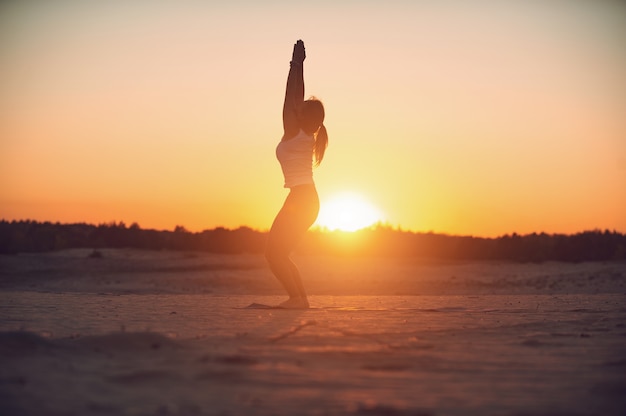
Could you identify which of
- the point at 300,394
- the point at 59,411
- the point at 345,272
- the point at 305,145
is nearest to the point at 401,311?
the point at 305,145

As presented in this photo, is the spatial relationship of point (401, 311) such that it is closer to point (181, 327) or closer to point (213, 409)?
point (181, 327)

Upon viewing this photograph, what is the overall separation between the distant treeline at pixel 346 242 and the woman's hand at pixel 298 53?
2141cm

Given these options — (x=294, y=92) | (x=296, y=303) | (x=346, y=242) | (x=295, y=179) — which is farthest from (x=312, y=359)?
(x=346, y=242)

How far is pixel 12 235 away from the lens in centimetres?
2934

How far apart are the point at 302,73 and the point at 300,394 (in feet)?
18.7

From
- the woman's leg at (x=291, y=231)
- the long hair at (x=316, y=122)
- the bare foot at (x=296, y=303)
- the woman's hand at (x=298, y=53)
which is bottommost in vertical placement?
the bare foot at (x=296, y=303)

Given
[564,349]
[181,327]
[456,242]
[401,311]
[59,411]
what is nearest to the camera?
[59,411]

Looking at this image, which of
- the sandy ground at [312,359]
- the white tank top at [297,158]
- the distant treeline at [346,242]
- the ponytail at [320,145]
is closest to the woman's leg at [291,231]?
the white tank top at [297,158]

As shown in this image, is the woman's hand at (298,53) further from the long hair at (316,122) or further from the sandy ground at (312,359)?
the sandy ground at (312,359)

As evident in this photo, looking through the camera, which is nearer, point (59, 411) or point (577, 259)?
point (59, 411)

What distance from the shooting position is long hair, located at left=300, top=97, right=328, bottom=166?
8.70 metres

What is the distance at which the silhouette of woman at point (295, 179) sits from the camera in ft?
28.3

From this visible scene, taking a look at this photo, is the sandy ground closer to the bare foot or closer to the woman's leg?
the bare foot

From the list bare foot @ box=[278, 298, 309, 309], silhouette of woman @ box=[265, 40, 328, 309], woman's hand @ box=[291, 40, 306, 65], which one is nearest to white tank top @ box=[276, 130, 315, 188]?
silhouette of woman @ box=[265, 40, 328, 309]
